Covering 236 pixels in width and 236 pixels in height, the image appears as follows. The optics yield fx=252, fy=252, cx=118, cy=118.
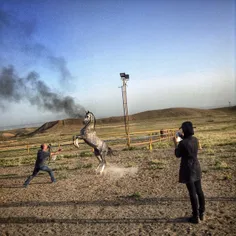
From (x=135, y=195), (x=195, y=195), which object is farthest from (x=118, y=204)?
(x=195, y=195)

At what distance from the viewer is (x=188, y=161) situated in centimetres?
507

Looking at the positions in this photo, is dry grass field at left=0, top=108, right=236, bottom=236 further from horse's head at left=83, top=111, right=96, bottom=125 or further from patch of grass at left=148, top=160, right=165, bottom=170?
horse's head at left=83, top=111, right=96, bottom=125

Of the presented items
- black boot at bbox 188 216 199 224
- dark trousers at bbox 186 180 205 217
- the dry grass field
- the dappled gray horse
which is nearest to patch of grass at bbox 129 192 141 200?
the dry grass field

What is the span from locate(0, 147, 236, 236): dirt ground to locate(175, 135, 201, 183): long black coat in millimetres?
988

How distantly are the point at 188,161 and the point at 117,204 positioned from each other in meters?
2.66

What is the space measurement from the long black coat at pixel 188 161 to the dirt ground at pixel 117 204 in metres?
0.99

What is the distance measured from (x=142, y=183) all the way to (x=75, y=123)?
9895 cm

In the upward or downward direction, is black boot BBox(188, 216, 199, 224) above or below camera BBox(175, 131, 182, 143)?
below

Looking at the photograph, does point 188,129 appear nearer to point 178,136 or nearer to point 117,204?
point 178,136

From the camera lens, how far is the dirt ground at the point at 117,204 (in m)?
5.24

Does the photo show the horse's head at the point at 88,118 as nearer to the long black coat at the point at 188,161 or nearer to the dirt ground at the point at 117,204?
the dirt ground at the point at 117,204

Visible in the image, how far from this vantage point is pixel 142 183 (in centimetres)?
877

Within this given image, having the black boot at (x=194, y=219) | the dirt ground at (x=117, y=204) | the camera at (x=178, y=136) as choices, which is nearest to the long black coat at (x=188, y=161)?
the camera at (x=178, y=136)

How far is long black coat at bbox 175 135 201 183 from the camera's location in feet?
16.4
